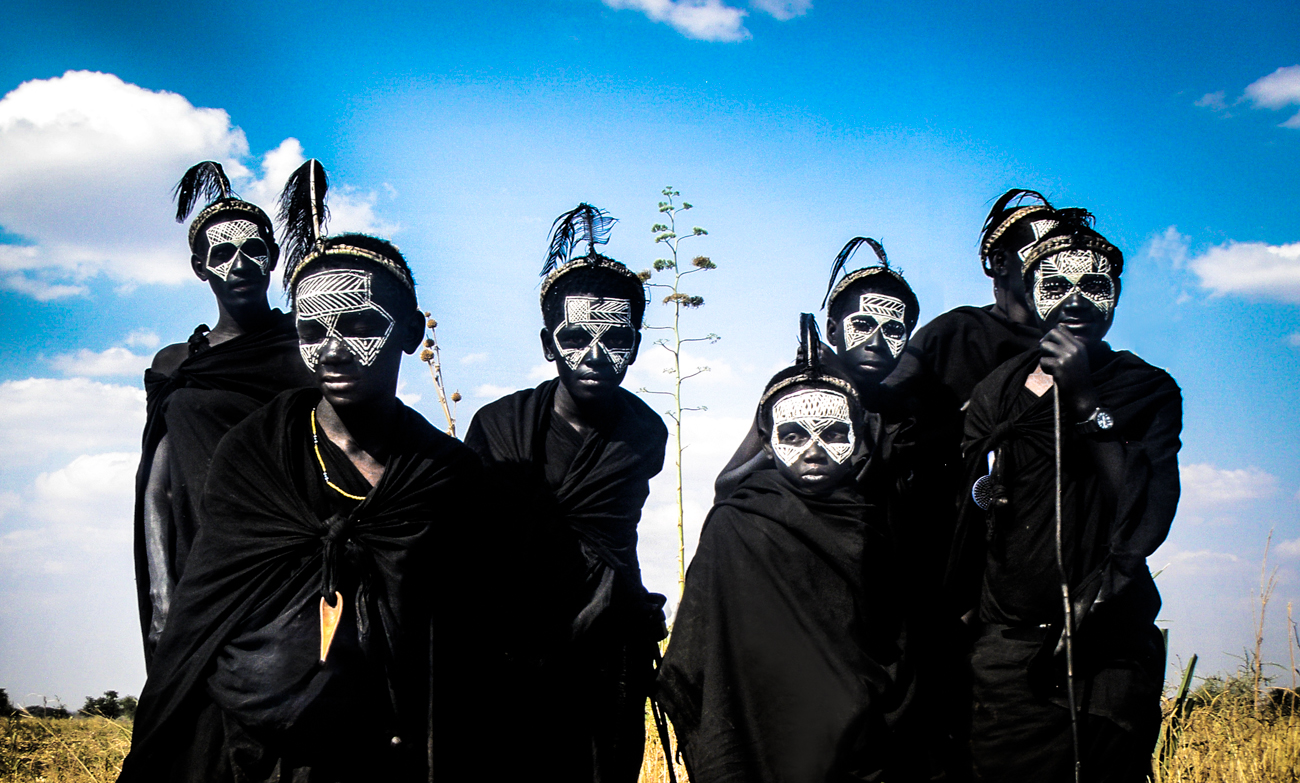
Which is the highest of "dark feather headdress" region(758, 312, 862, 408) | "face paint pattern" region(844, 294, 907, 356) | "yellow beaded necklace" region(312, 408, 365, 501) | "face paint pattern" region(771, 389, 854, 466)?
"face paint pattern" region(844, 294, 907, 356)

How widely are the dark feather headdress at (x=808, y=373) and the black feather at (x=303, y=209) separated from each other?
2080 millimetres

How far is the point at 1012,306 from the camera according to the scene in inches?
203

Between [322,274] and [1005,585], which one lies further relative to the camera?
[1005,585]

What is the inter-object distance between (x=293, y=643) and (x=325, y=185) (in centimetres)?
213

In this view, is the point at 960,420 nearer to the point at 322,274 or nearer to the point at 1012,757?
the point at 1012,757

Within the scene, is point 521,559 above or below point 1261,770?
above

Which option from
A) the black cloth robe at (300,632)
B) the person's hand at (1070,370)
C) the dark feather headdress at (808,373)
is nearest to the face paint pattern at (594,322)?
the dark feather headdress at (808,373)

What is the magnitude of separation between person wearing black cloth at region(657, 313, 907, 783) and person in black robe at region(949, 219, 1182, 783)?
2.00ft

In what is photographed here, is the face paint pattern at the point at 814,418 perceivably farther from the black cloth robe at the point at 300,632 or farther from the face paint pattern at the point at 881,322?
the black cloth robe at the point at 300,632

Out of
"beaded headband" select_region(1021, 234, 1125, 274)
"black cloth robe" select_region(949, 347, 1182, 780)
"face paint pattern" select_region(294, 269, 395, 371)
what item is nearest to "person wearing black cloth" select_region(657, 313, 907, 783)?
"black cloth robe" select_region(949, 347, 1182, 780)

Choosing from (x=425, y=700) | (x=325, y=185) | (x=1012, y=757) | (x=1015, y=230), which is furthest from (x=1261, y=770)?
(x=325, y=185)

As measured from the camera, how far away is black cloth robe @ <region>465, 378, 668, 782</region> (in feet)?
13.8

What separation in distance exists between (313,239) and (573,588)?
1.93m

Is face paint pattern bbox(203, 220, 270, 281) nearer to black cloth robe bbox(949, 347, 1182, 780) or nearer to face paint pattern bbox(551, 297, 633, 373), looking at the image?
face paint pattern bbox(551, 297, 633, 373)
